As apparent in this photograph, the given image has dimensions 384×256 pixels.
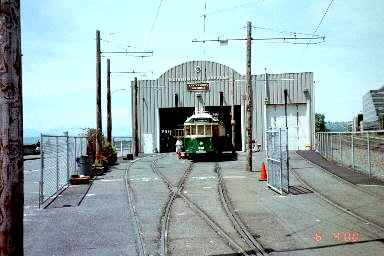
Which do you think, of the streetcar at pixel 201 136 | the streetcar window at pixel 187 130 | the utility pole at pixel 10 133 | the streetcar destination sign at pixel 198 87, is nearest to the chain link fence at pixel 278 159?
the utility pole at pixel 10 133

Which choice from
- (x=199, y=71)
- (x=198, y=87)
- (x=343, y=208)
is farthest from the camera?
(x=199, y=71)

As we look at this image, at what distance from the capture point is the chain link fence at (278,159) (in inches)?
651

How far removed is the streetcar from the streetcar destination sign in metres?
12.8

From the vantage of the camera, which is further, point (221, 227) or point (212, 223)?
point (212, 223)

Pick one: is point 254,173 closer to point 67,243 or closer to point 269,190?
point 269,190

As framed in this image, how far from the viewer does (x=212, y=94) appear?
48.5 metres

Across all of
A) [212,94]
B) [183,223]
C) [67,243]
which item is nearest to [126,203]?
[183,223]

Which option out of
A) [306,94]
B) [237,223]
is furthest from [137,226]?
[306,94]

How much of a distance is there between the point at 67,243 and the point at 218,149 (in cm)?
2452

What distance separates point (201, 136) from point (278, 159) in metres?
16.1

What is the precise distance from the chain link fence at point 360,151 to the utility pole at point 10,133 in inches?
604

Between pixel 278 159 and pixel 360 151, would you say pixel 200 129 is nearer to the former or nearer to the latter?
pixel 360 151

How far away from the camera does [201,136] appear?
3294cm

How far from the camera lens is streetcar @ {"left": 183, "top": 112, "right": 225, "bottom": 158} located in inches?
1296
